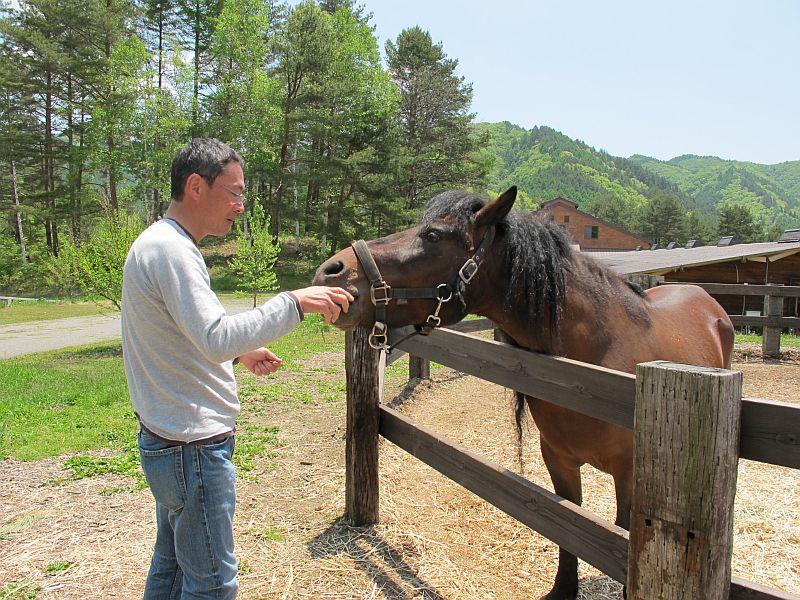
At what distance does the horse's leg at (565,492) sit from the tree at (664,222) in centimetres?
8216

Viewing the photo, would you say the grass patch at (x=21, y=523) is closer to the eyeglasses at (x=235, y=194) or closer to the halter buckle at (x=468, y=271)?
the eyeglasses at (x=235, y=194)

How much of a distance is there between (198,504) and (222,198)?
1.06m

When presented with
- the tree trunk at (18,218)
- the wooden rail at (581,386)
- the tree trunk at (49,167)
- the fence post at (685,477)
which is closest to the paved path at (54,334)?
the tree trunk at (49,167)

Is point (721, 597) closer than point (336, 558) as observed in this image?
Yes

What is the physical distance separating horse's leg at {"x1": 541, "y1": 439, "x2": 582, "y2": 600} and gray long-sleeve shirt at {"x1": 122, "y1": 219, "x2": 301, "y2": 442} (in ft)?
5.77

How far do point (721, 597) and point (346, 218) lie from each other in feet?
93.1

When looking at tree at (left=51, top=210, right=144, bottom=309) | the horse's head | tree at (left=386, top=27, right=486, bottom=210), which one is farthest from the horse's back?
tree at (left=386, top=27, right=486, bottom=210)

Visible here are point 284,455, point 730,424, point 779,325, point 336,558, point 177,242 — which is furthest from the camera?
point 779,325

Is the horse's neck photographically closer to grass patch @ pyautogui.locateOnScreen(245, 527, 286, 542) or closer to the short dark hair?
the short dark hair

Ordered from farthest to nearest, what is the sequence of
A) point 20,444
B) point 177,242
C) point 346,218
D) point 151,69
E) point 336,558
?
point 151,69
point 346,218
point 20,444
point 336,558
point 177,242

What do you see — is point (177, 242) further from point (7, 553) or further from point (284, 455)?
point (284, 455)

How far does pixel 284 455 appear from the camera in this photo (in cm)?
512

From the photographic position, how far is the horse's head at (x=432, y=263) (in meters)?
2.18

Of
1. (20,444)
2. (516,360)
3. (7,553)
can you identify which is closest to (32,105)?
(20,444)
